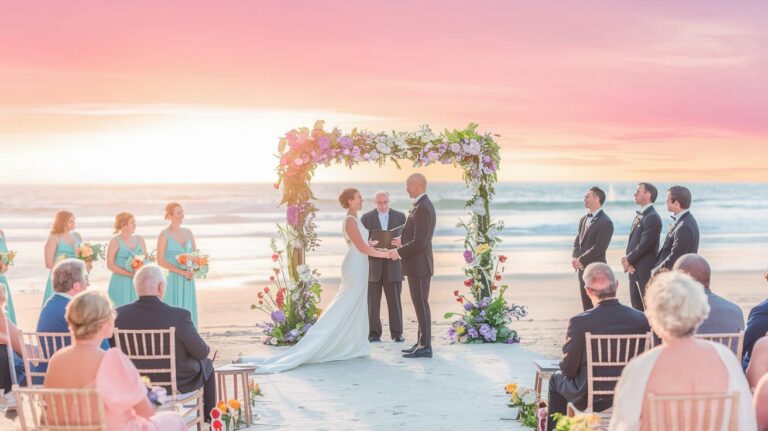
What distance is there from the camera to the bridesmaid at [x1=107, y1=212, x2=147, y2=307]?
9789 millimetres

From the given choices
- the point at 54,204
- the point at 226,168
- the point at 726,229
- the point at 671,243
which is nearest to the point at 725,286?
the point at 671,243

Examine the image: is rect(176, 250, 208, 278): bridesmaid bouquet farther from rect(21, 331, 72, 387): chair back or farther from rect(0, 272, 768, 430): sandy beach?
rect(21, 331, 72, 387): chair back

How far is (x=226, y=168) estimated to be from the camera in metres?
66.4

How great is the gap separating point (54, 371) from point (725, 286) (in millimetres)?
14936

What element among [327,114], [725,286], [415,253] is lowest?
[725,286]

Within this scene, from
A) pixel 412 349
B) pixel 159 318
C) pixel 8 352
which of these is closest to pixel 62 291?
pixel 159 318

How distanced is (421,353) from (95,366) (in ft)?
19.1

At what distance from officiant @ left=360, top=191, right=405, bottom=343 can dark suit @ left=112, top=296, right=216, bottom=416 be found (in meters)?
4.80

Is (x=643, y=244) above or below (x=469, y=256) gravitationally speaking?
above

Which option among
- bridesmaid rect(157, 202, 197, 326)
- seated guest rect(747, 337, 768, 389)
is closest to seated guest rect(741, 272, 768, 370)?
seated guest rect(747, 337, 768, 389)

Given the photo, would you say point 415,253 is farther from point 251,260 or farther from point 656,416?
point 251,260

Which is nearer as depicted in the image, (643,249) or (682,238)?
(682,238)

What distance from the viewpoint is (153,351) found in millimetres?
5758

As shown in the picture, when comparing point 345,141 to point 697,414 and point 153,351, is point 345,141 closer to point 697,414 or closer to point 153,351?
point 153,351
